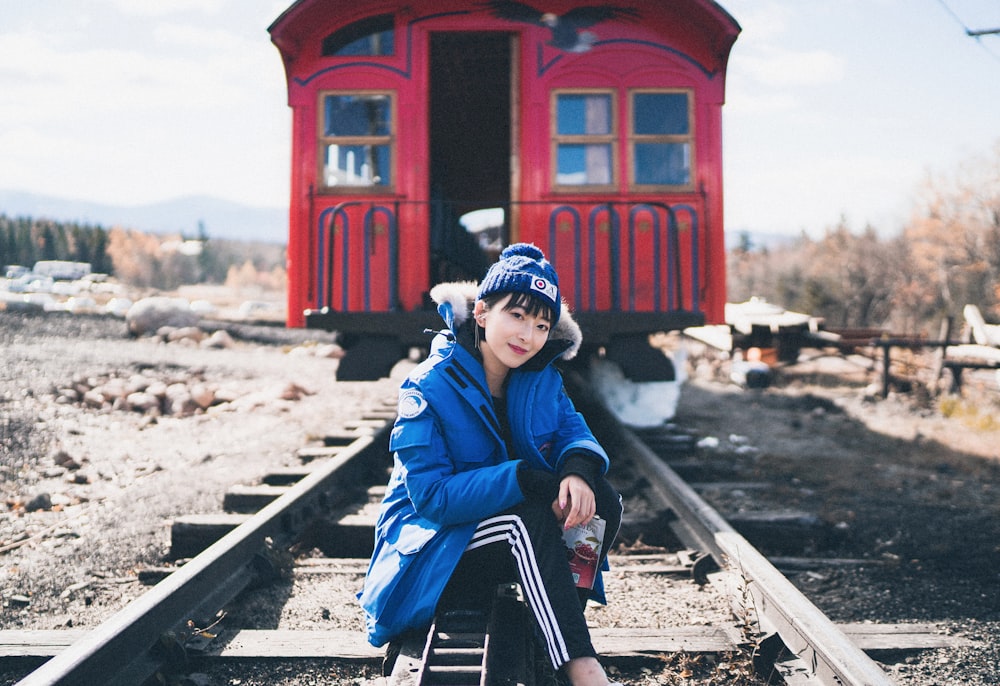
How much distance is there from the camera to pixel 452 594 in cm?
215

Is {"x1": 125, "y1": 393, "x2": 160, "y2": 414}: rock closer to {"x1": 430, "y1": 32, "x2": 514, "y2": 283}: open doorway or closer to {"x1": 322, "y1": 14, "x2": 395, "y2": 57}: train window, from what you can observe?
{"x1": 430, "y1": 32, "x2": 514, "y2": 283}: open doorway

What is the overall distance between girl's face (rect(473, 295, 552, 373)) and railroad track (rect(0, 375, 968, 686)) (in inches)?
29.0

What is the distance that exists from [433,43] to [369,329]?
323 centimetres

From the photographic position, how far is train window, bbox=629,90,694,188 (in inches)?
224

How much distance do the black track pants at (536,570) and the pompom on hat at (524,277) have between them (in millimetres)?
552

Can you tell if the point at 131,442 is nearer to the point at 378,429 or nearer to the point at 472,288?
the point at 378,429

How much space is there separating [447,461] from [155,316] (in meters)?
18.0

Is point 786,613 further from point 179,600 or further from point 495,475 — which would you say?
point 179,600

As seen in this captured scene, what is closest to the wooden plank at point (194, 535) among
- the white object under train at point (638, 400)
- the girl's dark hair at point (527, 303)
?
the girl's dark hair at point (527, 303)

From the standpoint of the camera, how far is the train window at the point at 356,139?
18.7ft

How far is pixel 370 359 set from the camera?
5.45 meters

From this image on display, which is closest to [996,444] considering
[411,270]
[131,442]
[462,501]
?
[411,270]

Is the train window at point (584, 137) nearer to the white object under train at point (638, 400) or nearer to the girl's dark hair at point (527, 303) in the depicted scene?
the white object under train at point (638, 400)

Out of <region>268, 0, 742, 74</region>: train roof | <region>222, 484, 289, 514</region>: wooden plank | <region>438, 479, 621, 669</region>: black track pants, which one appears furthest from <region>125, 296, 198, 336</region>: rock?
<region>438, 479, 621, 669</region>: black track pants
